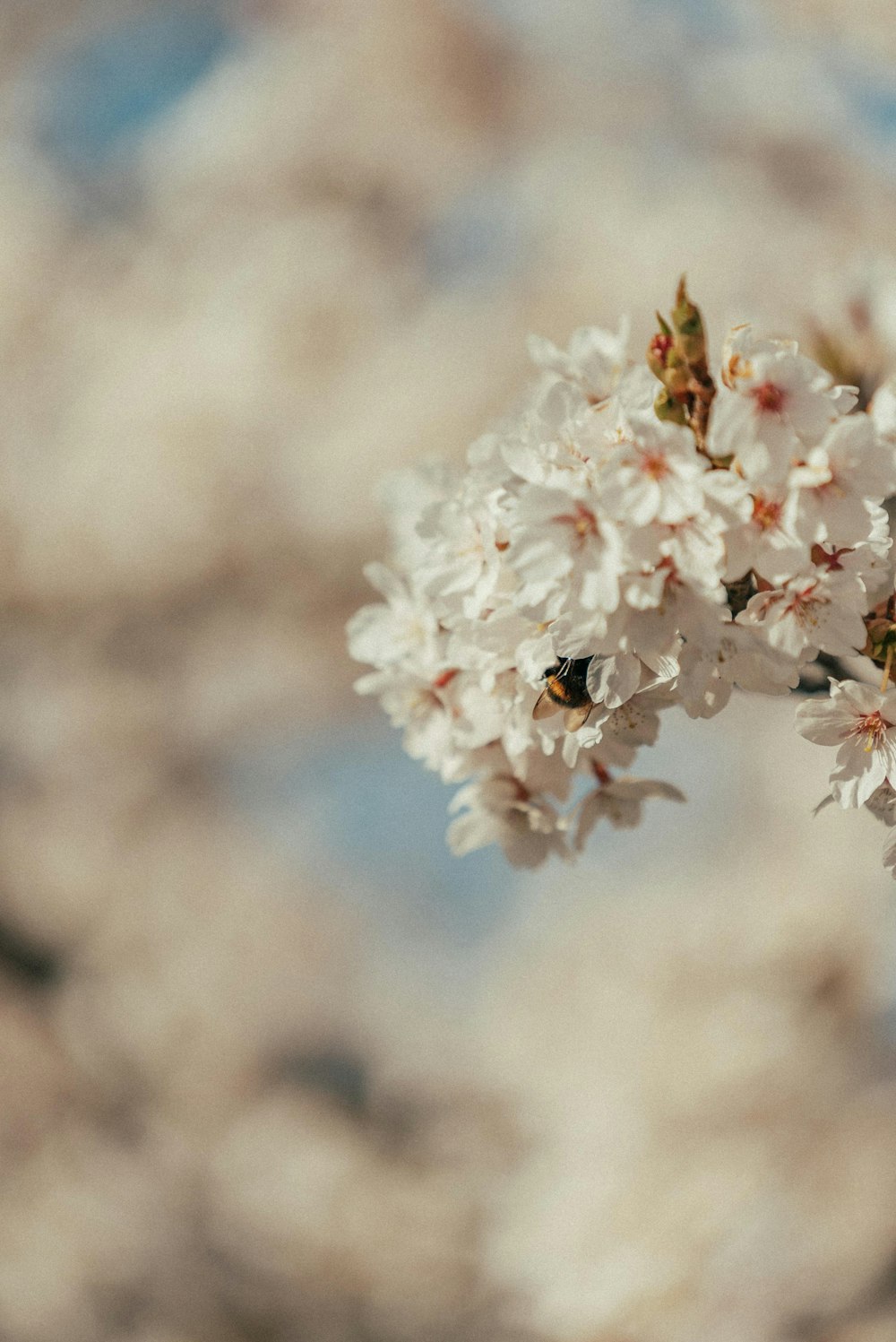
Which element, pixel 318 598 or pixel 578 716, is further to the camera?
pixel 318 598

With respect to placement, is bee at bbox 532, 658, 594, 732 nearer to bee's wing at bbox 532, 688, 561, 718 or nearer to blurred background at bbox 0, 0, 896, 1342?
bee's wing at bbox 532, 688, 561, 718

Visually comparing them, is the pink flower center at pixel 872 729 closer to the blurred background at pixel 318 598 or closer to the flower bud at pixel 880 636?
the flower bud at pixel 880 636

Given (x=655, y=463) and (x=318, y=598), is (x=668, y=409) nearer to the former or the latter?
(x=655, y=463)

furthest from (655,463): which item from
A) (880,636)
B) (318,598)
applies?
(318,598)

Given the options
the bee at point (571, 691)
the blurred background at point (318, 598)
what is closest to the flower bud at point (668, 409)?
the bee at point (571, 691)

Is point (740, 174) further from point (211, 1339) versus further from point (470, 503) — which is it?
point (211, 1339)

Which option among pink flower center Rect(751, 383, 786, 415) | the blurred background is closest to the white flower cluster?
pink flower center Rect(751, 383, 786, 415)

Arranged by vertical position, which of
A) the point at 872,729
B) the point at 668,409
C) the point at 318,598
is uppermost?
the point at 318,598
